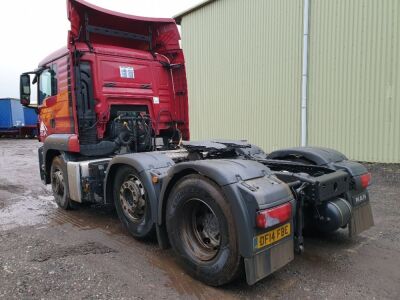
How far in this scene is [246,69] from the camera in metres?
12.7

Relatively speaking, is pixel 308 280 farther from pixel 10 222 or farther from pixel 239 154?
pixel 10 222

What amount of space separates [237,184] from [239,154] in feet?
6.41

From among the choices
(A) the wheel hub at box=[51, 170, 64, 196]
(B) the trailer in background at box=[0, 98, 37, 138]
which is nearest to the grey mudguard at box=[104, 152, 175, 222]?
(A) the wheel hub at box=[51, 170, 64, 196]

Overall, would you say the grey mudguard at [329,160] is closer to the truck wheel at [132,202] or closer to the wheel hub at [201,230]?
the wheel hub at [201,230]

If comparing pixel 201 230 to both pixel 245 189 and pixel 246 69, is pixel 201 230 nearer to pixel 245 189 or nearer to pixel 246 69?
pixel 245 189

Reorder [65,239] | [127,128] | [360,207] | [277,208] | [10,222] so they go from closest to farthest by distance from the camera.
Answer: [277,208], [360,207], [65,239], [10,222], [127,128]

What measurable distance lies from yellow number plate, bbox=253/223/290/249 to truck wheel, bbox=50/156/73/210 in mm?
3884

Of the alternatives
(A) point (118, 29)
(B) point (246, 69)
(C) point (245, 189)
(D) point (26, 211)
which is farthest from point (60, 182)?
(B) point (246, 69)

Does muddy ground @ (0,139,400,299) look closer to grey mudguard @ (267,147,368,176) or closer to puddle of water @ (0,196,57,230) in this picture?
puddle of water @ (0,196,57,230)

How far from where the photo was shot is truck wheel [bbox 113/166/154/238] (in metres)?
4.21

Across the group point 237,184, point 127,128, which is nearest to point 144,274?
point 237,184

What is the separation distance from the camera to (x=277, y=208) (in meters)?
2.92

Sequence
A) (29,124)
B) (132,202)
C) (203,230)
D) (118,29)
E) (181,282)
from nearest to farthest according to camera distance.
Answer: (181,282) → (203,230) → (132,202) → (118,29) → (29,124)

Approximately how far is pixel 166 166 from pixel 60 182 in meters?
2.81
